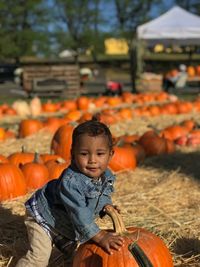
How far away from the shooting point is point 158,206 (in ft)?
16.2

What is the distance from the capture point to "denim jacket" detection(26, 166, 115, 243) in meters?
2.95

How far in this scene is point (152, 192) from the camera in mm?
5414

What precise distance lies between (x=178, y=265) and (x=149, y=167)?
3266 mm

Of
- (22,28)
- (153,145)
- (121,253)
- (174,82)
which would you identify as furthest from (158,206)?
(22,28)

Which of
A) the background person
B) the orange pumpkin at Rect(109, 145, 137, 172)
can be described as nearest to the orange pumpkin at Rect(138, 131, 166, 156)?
the orange pumpkin at Rect(109, 145, 137, 172)

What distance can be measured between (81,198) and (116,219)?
0.77ft

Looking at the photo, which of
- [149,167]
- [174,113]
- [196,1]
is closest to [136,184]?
[149,167]

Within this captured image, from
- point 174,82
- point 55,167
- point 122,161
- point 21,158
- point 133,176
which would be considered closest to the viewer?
point 55,167

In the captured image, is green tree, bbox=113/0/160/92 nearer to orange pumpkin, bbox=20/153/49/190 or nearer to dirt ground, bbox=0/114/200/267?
dirt ground, bbox=0/114/200/267

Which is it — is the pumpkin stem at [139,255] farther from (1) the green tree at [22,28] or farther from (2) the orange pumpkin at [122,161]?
(1) the green tree at [22,28]

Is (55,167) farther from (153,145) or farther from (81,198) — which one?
(81,198)

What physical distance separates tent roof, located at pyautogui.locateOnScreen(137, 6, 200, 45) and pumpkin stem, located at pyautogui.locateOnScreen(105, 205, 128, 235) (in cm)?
1758

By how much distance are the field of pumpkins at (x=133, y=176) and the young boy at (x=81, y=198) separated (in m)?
0.45

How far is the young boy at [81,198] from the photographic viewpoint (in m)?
2.94
